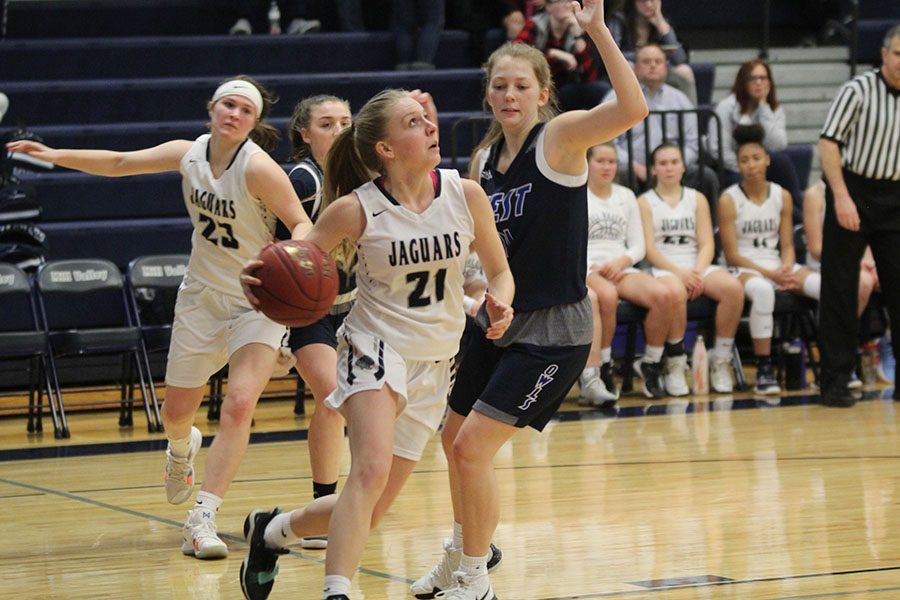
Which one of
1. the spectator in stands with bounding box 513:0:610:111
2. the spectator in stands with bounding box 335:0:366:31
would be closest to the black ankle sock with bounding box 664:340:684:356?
the spectator in stands with bounding box 513:0:610:111

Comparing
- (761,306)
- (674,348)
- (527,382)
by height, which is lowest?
(674,348)

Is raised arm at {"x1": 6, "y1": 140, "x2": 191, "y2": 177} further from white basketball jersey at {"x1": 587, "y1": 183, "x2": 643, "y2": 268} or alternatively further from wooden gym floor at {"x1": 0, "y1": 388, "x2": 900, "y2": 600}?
white basketball jersey at {"x1": 587, "y1": 183, "x2": 643, "y2": 268}

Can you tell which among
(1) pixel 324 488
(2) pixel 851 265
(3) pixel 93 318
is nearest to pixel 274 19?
(3) pixel 93 318

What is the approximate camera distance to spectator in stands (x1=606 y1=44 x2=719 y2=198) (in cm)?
985

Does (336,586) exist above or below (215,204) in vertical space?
below

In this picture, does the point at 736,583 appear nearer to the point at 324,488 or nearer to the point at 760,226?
the point at 324,488

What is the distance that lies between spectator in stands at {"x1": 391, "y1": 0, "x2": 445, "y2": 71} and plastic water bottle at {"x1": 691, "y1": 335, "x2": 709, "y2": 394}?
139 inches

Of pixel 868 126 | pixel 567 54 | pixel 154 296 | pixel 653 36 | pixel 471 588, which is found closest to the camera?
pixel 471 588

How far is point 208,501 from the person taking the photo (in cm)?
486

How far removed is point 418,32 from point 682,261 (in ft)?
11.3

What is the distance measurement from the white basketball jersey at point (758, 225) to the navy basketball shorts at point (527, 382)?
544 centimetres

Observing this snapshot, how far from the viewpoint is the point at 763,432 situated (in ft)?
24.1

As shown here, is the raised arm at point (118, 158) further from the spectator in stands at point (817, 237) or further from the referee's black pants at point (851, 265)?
the spectator in stands at point (817, 237)

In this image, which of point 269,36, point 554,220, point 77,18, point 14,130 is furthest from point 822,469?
point 77,18
